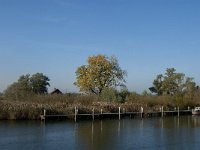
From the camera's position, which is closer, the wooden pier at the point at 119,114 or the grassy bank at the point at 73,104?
the grassy bank at the point at 73,104

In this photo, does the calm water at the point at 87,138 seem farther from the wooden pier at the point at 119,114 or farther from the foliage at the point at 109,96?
the foliage at the point at 109,96

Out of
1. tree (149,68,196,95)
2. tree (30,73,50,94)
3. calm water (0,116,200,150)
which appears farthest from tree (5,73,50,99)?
calm water (0,116,200,150)

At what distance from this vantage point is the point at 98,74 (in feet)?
241

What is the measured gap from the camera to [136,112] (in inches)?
1998

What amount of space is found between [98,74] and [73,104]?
25.6 m

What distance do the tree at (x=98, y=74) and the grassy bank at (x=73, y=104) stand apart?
1479cm

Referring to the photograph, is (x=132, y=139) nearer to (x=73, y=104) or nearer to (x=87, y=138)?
(x=87, y=138)

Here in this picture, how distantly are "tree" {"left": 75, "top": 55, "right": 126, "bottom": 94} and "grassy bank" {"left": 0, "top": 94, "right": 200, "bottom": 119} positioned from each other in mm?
14791

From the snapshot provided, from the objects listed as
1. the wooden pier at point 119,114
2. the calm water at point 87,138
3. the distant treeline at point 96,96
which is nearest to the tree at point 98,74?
the distant treeline at point 96,96

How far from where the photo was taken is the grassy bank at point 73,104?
139 feet

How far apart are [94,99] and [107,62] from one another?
20.0 m

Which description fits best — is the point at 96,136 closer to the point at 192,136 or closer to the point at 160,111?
the point at 192,136

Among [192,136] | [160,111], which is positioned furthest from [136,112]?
[192,136]

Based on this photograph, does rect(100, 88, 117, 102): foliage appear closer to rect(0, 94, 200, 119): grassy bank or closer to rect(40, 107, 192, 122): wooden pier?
rect(0, 94, 200, 119): grassy bank
